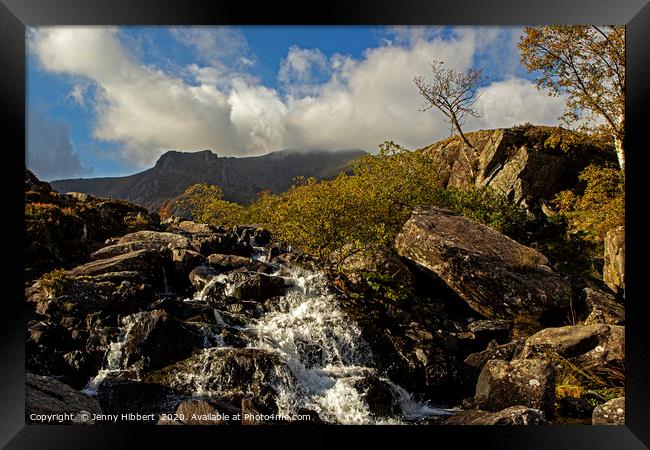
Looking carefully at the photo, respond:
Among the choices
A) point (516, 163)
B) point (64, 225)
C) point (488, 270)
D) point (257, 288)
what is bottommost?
point (257, 288)

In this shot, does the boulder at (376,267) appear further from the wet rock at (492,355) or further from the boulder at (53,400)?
the boulder at (53,400)

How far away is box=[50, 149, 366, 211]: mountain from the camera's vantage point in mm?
14094

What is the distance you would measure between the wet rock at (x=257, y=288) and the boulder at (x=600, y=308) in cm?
802

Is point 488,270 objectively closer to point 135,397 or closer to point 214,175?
point 135,397

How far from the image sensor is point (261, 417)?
6652 millimetres

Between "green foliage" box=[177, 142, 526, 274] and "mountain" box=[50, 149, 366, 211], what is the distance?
732mm

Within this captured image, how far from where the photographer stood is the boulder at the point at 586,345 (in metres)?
8.20

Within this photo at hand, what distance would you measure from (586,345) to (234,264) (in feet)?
34.0

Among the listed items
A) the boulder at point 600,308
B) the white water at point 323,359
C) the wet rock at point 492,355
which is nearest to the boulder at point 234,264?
the white water at point 323,359

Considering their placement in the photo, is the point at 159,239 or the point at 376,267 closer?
the point at 376,267

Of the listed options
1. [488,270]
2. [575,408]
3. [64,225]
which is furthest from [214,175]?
[575,408]

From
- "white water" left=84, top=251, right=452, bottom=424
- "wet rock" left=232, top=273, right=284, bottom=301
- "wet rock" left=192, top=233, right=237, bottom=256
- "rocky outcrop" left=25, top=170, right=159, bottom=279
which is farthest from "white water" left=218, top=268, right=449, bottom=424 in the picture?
"rocky outcrop" left=25, top=170, right=159, bottom=279

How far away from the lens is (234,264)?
14469 millimetres

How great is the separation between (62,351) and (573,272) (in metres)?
14.5
